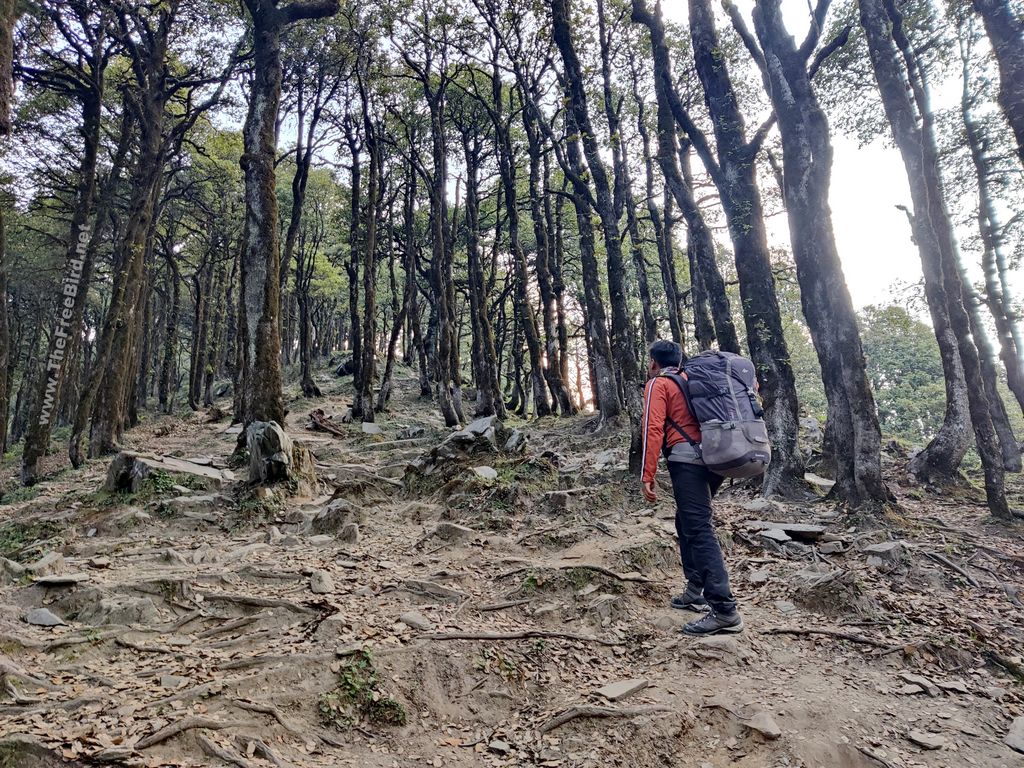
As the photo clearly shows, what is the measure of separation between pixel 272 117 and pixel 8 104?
6337 mm

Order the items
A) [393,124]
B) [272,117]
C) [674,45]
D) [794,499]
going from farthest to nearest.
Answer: [393,124]
[674,45]
[272,117]
[794,499]

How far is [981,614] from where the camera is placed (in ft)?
15.8

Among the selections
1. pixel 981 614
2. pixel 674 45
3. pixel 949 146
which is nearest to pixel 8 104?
pixel 981 614

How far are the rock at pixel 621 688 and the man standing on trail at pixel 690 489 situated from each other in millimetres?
805

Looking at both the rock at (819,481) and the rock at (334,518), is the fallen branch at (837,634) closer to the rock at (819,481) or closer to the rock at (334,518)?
the rock at (819,481)

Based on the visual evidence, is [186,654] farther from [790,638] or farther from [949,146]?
[949,146]

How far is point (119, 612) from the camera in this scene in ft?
15.0

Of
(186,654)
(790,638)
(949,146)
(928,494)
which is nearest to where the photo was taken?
(186,654)

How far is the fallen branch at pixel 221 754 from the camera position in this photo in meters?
3.01

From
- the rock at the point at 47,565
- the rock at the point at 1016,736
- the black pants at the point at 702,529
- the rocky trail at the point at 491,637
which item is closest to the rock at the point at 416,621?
the rocky trail at the point at 491,637

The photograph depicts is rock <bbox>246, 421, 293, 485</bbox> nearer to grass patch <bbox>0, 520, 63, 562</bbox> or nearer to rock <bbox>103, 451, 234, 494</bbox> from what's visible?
rock <bbox>103, 451, 234, 494</bbox>

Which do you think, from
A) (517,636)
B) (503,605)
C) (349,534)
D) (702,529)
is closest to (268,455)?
(349,534)

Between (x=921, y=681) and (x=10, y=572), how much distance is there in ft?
25.4

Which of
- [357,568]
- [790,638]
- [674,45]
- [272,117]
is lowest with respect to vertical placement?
[790,638]
